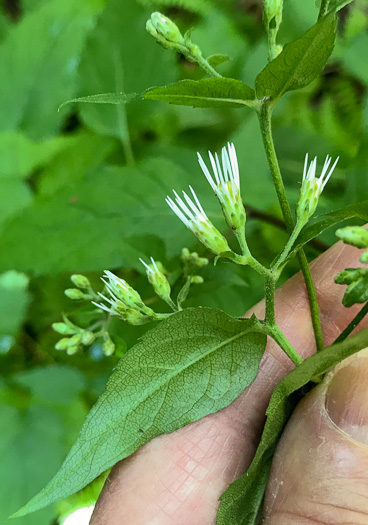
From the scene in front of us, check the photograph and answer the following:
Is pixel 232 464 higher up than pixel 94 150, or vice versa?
pixel 94 150

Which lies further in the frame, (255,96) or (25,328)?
(25,328)

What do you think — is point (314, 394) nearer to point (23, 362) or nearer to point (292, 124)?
point (23, 362)

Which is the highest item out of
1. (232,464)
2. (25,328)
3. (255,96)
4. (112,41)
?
(112,41)

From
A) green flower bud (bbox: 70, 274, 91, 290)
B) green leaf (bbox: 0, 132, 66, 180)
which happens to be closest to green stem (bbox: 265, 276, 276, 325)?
green flower bud (bbox: 70, 274, 91, 290)

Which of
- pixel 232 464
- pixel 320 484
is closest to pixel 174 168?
pixel 232 464

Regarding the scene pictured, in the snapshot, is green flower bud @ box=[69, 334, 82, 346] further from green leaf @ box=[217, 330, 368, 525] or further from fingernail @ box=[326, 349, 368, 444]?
fingernail @ box=[326, 349, 368, 444]

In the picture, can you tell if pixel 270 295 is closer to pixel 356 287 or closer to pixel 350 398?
pixel 356 287
